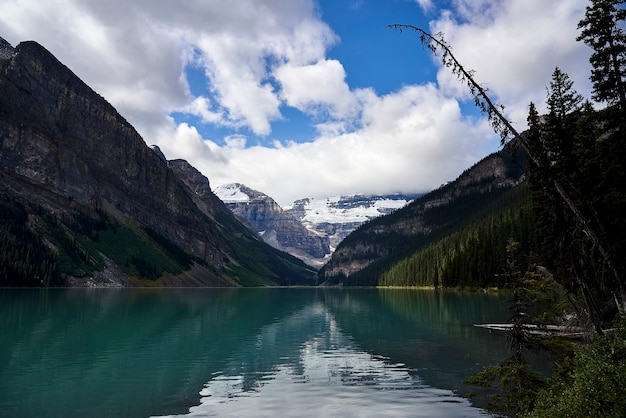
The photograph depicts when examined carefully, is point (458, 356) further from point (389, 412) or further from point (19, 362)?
point (19, 362)

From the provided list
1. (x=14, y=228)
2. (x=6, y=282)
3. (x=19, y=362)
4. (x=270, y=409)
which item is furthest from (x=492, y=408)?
(x=14, y=228)

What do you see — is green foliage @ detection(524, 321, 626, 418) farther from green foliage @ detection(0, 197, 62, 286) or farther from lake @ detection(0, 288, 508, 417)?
green foliage @ detection(0, 197, 62, 286)

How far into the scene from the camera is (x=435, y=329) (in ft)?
166

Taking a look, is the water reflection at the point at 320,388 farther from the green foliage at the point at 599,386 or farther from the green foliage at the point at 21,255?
the green foliage at the point at 21,255

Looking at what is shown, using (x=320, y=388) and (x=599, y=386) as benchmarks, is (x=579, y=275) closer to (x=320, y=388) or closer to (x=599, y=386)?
(x=599, y=386)

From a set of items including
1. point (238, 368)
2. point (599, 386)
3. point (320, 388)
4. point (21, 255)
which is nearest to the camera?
point (599, 386)

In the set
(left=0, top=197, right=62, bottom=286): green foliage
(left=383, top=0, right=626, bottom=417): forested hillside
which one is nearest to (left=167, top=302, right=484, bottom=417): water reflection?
(left=383, top=0, right=626, bottom=417): forested hillside

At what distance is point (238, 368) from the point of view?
31172mm

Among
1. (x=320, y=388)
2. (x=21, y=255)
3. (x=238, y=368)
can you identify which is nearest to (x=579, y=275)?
(x=320, y=388)

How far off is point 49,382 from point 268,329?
30684mm

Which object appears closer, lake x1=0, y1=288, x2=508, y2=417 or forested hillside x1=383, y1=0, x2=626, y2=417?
forested hillside x1=383, y1=0, x2=626, y2=417

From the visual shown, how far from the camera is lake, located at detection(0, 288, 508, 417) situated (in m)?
21.2

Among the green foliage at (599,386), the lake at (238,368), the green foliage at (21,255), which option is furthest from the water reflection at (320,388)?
the green foliage at (21,255)

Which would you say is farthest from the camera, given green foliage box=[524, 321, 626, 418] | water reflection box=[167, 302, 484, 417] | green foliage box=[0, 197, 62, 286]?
green foliage box=[0, 197, 62, 286]
